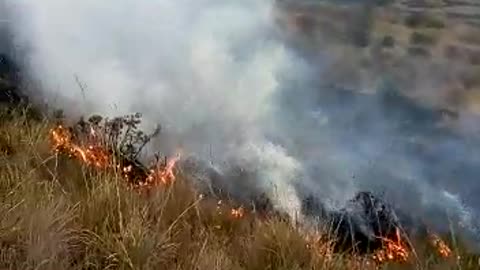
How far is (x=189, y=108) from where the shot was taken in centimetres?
1187

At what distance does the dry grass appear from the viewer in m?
3.33

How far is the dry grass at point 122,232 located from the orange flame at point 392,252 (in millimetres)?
215

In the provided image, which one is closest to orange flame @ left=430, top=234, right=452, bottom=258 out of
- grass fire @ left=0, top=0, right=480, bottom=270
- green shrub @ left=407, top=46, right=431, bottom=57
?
grass fire @ left=0, top=0, right=480, bottom=270

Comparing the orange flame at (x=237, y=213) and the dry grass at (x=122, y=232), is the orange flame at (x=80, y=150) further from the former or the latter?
the orange flame at (x=237, y=213)

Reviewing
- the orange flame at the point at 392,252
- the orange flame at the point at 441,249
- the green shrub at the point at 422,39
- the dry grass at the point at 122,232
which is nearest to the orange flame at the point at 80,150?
the dry grass at the point at 122,232

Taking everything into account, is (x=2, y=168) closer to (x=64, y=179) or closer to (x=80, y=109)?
(x=64, y=179)

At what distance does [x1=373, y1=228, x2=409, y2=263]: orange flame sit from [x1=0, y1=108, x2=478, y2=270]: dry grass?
0.70 feet

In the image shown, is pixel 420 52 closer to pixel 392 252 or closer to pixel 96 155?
pixel 392 252

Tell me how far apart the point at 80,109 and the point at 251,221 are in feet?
10.5

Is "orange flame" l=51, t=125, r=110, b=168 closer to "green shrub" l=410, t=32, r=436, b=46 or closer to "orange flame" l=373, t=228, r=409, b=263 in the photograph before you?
"orange flame" l=373, t=228, r=409, b=263

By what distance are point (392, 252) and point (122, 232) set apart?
1899mm

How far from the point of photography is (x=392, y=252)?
16.1 feet

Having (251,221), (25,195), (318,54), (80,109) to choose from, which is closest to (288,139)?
(318,54)

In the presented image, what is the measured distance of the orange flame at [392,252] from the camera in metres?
4.70
